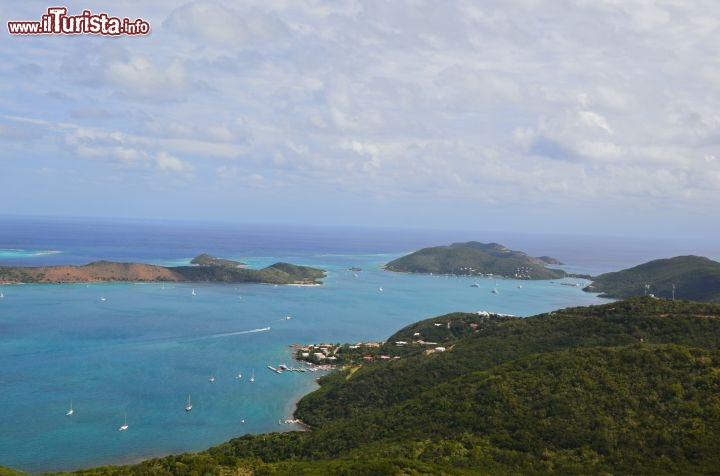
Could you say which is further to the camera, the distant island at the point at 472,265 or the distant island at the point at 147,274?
the distant island at the point at 472,265

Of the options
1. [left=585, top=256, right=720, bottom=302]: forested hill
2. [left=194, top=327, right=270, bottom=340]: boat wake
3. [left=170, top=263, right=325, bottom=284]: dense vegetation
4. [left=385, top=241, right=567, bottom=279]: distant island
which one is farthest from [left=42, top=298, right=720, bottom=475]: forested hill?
[left=385, top=241, right=567, bottom=279]: distant island

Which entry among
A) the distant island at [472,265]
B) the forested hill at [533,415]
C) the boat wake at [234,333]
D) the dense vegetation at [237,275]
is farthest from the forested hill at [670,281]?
the boat wake at [234,333]

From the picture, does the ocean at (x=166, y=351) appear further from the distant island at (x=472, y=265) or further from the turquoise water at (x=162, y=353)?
the distant island at (x=472, y=265)

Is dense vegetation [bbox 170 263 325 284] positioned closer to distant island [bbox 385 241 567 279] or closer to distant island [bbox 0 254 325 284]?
distant island [bbox 0 254 325 284]

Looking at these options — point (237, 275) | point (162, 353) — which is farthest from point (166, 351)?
point (237, 275)

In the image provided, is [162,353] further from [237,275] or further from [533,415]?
[237,275]
